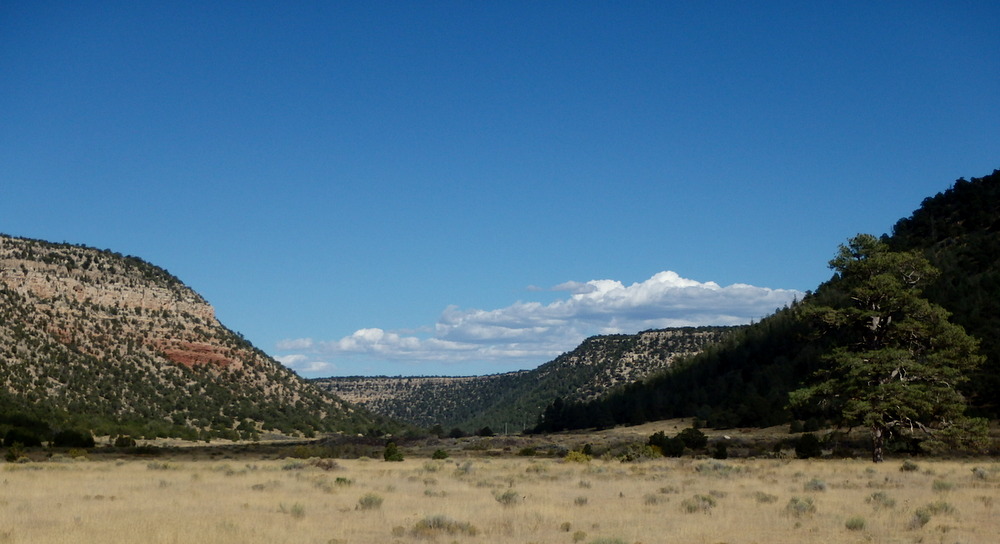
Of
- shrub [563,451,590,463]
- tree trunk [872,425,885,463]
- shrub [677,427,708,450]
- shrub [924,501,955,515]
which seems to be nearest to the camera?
shrub [924,501,955,515]

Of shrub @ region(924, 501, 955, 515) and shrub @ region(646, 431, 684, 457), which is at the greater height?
shrub @ region(924, 501, 955, 515)

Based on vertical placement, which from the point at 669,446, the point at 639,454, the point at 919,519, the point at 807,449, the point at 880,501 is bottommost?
the point at 639,454

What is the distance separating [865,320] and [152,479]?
29.1m

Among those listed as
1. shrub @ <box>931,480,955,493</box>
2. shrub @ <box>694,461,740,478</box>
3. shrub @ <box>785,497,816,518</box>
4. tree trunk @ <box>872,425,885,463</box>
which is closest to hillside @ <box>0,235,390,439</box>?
shrub @ <box>694,461,740,478</box>

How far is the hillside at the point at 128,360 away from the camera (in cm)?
8150

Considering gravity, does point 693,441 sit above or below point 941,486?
below

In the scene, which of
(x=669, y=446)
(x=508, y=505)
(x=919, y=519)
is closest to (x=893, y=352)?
(x=669, y=446)

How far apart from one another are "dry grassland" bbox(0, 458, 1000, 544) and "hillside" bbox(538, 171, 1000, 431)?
37.8 metres

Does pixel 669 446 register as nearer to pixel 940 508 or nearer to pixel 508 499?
pixel 508 499

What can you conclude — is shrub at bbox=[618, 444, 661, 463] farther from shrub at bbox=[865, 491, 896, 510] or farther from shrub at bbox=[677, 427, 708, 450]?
shrub at bbox=[865, 491, 896, 510]

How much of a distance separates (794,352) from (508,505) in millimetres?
89442

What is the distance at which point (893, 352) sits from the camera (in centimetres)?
3456

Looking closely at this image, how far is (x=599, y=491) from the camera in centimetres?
2608

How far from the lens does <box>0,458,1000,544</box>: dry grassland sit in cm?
1617
